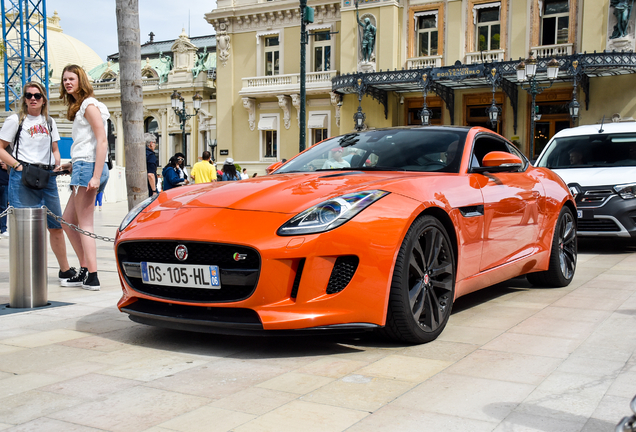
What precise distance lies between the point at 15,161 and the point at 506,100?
25.5 m

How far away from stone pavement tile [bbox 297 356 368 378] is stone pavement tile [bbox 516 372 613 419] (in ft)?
2.85

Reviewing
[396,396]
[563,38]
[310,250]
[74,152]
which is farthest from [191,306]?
[563,38]

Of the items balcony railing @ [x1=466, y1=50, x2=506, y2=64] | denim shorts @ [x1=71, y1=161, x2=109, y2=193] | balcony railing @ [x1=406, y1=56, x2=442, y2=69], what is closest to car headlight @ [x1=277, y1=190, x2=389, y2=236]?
denim shorts @ [x1=71, y1=161, x2=109, y2=193]

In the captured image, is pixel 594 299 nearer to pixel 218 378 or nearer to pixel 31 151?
pixel 218 378

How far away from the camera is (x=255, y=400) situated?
285 cm

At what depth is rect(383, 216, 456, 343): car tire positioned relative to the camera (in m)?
3.64

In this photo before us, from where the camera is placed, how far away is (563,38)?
27.1 m

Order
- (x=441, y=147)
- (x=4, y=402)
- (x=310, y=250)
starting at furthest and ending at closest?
(x=441, y=147)
(x=310, y=250)
(x=4, y=402)

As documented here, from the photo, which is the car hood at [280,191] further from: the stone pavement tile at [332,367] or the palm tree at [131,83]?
the palm tree at [131,83]

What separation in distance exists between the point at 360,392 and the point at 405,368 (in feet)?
1.54

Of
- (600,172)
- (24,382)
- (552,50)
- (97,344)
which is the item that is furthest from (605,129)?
(552,50)

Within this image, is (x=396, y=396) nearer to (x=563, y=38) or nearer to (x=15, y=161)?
(x=15, y=161)

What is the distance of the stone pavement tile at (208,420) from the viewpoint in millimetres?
2513

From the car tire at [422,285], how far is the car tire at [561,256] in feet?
6.98
